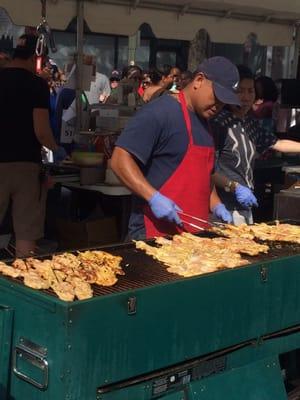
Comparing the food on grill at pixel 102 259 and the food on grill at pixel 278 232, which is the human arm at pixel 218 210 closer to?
the food on grill at pixel 278 232

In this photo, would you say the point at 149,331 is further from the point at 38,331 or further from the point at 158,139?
the point at 158,139

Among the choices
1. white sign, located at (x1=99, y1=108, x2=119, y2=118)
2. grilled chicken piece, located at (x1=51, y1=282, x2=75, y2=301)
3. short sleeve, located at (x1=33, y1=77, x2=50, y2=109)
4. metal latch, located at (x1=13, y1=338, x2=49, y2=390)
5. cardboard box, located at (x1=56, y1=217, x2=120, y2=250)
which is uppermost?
short sleeve, located at (x1=33, y1=77, x2=50, y2=109)

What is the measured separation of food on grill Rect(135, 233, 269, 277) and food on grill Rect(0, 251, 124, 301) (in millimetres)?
194

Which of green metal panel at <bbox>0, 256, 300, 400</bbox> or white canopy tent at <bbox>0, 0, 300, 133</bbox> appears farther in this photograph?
white canopy tent at <bbox>0, 0, 300, 133</bbox>

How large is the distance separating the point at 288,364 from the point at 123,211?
8.80ft

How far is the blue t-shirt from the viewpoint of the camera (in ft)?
9.50

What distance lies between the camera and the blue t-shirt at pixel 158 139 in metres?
2.90

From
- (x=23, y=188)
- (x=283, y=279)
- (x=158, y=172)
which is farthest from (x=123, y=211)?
(x=283, y=279)

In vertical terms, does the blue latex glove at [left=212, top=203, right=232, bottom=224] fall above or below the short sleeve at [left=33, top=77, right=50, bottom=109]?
below

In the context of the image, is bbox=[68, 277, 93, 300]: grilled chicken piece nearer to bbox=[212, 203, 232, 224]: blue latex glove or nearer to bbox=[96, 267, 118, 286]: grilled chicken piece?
bbox=[96, 267, 118, 286]: grilled chicken piece

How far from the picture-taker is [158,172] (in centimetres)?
303

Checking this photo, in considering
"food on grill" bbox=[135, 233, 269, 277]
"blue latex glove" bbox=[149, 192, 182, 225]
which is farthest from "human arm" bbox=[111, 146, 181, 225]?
"food on grill" bbox=[135, 233, 269, 277]

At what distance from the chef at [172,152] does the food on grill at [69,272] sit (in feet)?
1.80

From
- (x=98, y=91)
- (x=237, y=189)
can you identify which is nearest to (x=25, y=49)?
(x=237, y=189)
